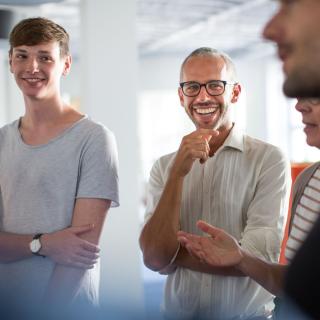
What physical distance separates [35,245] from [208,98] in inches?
29.7

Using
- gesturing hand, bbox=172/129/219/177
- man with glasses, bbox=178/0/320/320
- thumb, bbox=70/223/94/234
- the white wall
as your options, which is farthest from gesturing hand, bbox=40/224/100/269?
the white wall

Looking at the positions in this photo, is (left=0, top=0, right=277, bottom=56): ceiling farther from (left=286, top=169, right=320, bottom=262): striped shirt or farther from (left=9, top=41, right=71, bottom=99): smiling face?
(left=286, top=169, right=320, bottom=262): striped shirt

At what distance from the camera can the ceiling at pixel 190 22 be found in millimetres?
8430

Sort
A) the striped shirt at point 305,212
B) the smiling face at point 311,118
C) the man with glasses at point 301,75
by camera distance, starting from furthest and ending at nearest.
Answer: the smiling face at point 311,118 → the striped shirt at point 305,212 → the man with glasses at point 301,75

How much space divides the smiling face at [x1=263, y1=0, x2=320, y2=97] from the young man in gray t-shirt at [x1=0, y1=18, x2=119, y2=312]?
124 centimetres

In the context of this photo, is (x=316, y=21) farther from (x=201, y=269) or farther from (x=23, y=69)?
(x=23, y=69)

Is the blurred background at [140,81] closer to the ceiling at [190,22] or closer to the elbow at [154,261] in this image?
the ceiling at [190,22]

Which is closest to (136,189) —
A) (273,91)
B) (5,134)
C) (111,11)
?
(111,11)

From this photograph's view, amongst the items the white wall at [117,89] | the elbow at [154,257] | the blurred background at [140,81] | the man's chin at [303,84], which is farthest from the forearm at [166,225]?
the white wall at [117,89]

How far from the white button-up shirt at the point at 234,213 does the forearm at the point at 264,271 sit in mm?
152

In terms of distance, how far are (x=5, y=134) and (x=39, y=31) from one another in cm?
41

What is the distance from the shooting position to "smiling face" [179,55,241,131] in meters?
1.88

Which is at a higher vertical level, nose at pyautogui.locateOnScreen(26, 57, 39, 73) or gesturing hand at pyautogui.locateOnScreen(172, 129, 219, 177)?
nose at pyautogui.locateOnScreen(26, 57, 39, 73)

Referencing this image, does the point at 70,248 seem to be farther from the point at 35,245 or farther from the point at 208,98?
the point at 208,98
